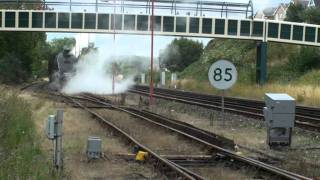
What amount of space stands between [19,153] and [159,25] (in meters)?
58.5

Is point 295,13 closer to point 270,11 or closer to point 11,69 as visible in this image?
point 11,69

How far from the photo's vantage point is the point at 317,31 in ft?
235

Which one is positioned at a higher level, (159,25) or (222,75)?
(159,25)

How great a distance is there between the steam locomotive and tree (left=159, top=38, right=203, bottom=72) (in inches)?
3261

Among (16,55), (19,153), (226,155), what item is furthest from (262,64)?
(19,153)

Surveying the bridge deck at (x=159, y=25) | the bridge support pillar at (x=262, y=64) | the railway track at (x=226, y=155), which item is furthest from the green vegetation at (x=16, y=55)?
the railway track at (x=226, y=155)

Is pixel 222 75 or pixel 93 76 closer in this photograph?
pixel 222 75

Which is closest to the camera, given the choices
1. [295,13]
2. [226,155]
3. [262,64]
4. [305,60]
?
[226,155]

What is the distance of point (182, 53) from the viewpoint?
141125 millimetres

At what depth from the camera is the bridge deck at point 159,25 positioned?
221ft

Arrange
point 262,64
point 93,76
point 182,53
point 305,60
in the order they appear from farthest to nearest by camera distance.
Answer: point 182,53 → point 305,60 → point 262,64 → point 93,76

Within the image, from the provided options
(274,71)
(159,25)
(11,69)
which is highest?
(159,25)

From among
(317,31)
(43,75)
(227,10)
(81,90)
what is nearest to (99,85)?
(81,90)

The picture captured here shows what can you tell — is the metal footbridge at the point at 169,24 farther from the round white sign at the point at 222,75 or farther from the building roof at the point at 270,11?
the building roof at the point at 270,11
